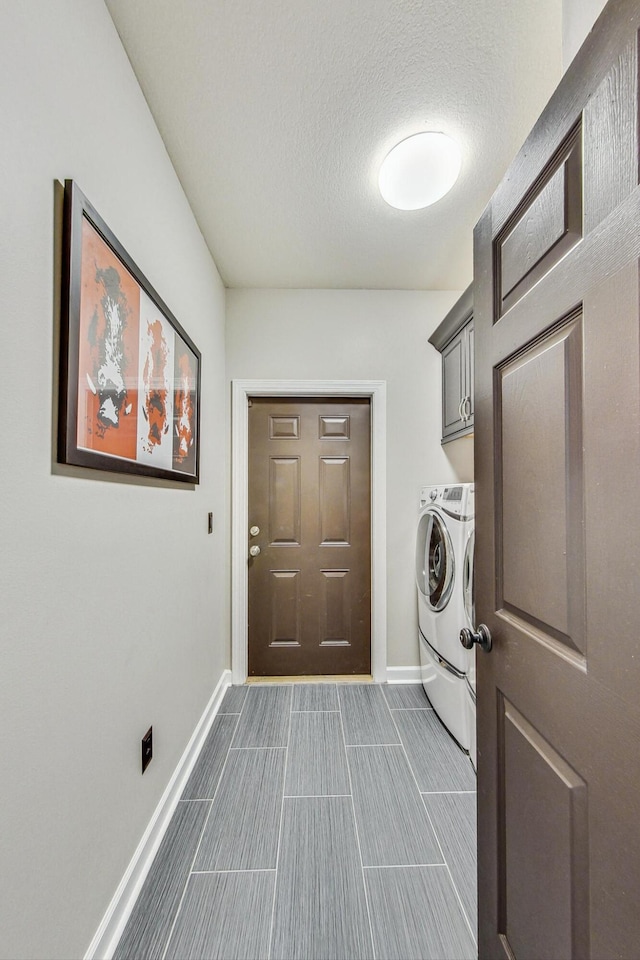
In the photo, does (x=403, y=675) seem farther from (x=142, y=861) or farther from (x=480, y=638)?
(x=480, y=638)

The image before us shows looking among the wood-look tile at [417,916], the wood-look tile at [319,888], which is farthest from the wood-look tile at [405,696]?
the wood-look tile at [417,916]

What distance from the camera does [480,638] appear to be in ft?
3.44

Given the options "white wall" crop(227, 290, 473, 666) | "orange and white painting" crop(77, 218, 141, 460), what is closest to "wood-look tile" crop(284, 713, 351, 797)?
"white wall" crop(227, 290, 473, 666)

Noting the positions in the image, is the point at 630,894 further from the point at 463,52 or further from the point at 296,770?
the point at 463,52

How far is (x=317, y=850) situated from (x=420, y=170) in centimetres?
256

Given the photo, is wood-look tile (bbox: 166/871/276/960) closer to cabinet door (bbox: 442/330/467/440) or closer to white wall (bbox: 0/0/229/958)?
white wall (bbox: 0/0/229/958)

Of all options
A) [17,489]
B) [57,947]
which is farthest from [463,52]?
[57,947]

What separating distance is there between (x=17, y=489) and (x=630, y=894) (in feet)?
3.75

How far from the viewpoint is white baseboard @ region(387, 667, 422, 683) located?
8.90 ft

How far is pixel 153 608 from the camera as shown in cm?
149

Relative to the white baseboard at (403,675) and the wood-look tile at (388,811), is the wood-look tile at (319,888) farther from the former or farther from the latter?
the white baseboard at (403,675)

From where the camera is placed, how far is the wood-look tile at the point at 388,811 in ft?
4.70

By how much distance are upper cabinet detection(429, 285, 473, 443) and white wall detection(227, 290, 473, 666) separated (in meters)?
0.11

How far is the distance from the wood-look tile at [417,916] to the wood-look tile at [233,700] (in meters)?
1.22
